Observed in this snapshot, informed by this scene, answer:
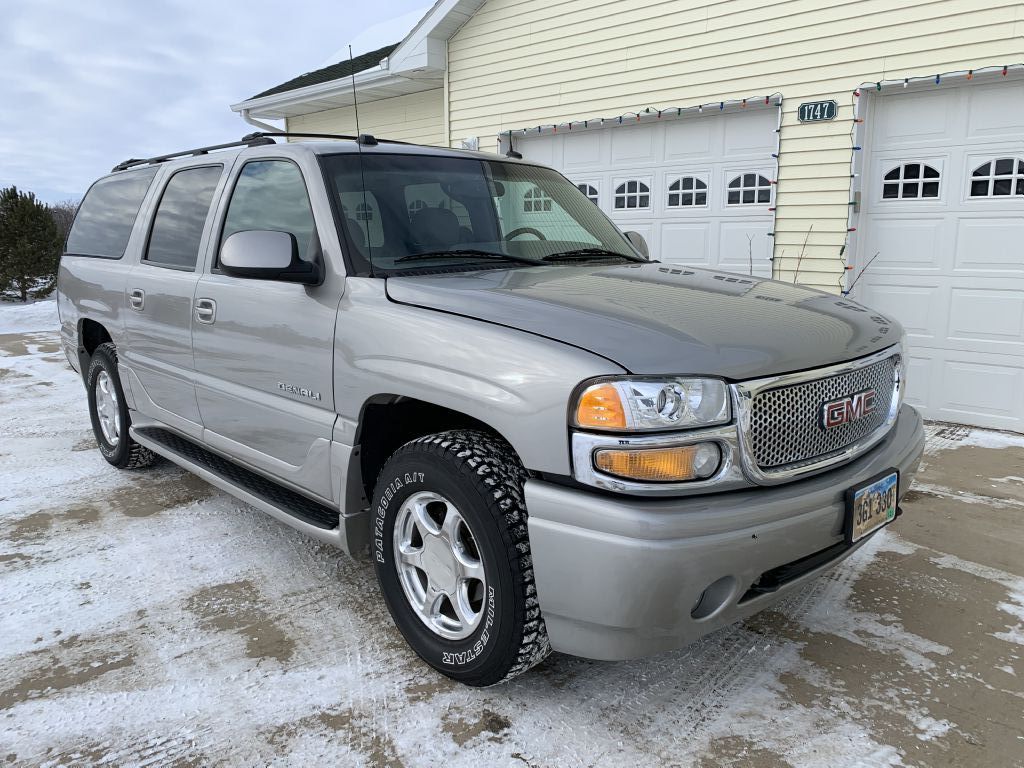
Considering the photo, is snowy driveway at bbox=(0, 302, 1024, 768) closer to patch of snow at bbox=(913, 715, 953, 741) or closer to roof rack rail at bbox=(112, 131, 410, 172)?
patch of snow at bbox=(913, 715, 953, 741)

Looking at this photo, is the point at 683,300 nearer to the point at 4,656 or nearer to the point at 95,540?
the point at 4,656

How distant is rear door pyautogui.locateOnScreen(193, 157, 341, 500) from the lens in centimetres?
294

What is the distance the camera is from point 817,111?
22.4 feet

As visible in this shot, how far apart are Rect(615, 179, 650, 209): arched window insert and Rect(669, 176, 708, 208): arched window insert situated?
30cm

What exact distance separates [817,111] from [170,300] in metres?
5.66

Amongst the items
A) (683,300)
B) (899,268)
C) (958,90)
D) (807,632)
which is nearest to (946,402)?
(899,268)

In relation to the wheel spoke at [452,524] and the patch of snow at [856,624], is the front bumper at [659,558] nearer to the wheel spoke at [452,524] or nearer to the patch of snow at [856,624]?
the wheel spoke at [452,524]

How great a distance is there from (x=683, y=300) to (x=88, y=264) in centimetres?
395

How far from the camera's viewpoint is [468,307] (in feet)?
8.09

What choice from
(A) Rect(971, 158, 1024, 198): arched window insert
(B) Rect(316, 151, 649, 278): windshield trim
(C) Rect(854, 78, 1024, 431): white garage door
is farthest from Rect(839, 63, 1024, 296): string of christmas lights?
(B) Rect(316, 151, 649, 278): windshield trim

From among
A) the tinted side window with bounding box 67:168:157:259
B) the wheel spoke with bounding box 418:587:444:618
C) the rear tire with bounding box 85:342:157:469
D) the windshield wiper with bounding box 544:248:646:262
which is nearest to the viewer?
the wheel spoke with bounding box 418:587:444:618

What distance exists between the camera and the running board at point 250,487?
2984mm

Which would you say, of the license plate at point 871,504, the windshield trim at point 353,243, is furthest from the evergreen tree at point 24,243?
the license plate at point 871,504

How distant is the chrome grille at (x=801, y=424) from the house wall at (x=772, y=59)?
4786mm
